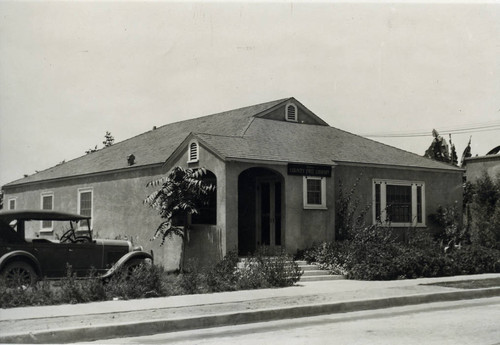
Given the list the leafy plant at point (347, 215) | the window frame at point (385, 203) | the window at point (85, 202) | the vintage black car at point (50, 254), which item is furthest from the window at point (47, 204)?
the window frame at point (385, 203)

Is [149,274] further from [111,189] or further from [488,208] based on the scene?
[488,208]

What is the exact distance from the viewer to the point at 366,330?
9.47 metres

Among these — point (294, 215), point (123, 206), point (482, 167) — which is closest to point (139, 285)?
point (294, 215)

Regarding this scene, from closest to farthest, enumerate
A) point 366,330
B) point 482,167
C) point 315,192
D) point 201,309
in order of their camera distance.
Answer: point 366,330 < point 201,309 < point 315,192 < point 482,167

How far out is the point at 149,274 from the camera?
1263 cm

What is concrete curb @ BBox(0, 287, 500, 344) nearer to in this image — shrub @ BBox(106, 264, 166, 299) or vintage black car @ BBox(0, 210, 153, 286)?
shrub @ BBox(106, 264, 166, 299)

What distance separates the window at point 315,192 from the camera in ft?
61.6

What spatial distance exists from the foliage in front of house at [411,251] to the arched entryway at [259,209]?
178 centimetres

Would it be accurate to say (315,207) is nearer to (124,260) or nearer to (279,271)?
(279,271)

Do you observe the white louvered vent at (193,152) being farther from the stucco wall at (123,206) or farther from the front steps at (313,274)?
the front steps at (313,274)

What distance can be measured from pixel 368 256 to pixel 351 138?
8122 mm

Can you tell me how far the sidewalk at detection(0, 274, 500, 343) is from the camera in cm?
888

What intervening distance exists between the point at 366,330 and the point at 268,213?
10387 millimetres

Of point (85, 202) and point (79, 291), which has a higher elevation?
point (85, 202)
